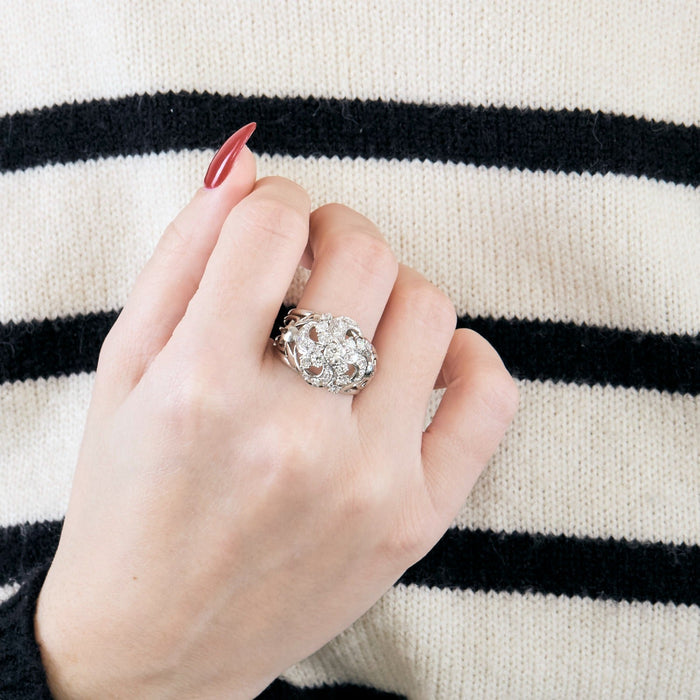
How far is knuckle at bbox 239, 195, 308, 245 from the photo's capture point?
1.69ft

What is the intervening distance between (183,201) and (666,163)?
1.62 feet

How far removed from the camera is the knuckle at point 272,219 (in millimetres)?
515

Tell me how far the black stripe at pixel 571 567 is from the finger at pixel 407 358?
21cm

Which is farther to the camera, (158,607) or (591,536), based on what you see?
(591,536)

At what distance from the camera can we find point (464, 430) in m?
0.57

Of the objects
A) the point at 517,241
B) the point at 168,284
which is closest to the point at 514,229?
the point at 517,241

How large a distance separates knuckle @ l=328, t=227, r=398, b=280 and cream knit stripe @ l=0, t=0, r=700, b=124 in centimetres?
24

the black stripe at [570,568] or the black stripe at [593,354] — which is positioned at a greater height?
the black stripe at [593,354]

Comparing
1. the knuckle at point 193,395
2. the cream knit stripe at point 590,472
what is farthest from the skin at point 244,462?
the cream knit stripe at point 590,472

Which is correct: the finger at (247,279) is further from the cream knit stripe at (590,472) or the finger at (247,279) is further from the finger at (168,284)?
the cream knit stripe at (590,472)

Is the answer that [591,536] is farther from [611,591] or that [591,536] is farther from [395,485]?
[395,485]

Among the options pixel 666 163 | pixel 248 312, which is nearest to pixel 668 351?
pixel 666 163

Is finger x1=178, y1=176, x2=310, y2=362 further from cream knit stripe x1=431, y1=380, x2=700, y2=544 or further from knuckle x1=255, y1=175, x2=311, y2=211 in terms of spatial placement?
cream knit stripe x1=431, y1=380, x2=700, y2=544

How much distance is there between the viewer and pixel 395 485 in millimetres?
→ 536
